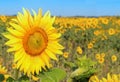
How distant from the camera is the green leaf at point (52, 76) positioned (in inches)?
61.6

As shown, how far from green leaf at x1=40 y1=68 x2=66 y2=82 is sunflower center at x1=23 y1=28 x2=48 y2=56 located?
0.11 meters

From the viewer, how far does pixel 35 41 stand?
166 centimetres

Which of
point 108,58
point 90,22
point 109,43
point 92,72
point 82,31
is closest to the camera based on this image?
point 92,72

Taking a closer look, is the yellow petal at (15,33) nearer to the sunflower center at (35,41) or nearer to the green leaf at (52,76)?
the sunflower center at (35,41)

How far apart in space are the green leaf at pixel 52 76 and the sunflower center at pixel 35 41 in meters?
0.11

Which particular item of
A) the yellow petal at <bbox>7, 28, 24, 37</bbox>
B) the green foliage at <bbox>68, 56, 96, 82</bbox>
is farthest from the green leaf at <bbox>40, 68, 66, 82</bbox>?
the yellow petal at <bbox>7, 28, 24, 37</bbox>

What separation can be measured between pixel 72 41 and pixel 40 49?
10649 millimetres

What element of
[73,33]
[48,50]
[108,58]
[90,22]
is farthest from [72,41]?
[48,50]

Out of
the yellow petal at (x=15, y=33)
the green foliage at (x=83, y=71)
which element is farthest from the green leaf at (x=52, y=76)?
the yellow petal at (x=15, y=33)

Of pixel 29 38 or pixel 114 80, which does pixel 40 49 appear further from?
pixel 114 80

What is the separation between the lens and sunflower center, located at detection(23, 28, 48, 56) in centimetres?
166

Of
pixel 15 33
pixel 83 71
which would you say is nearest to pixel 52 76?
pixel 83 71

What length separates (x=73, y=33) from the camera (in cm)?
1333

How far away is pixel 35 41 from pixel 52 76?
0.16m
